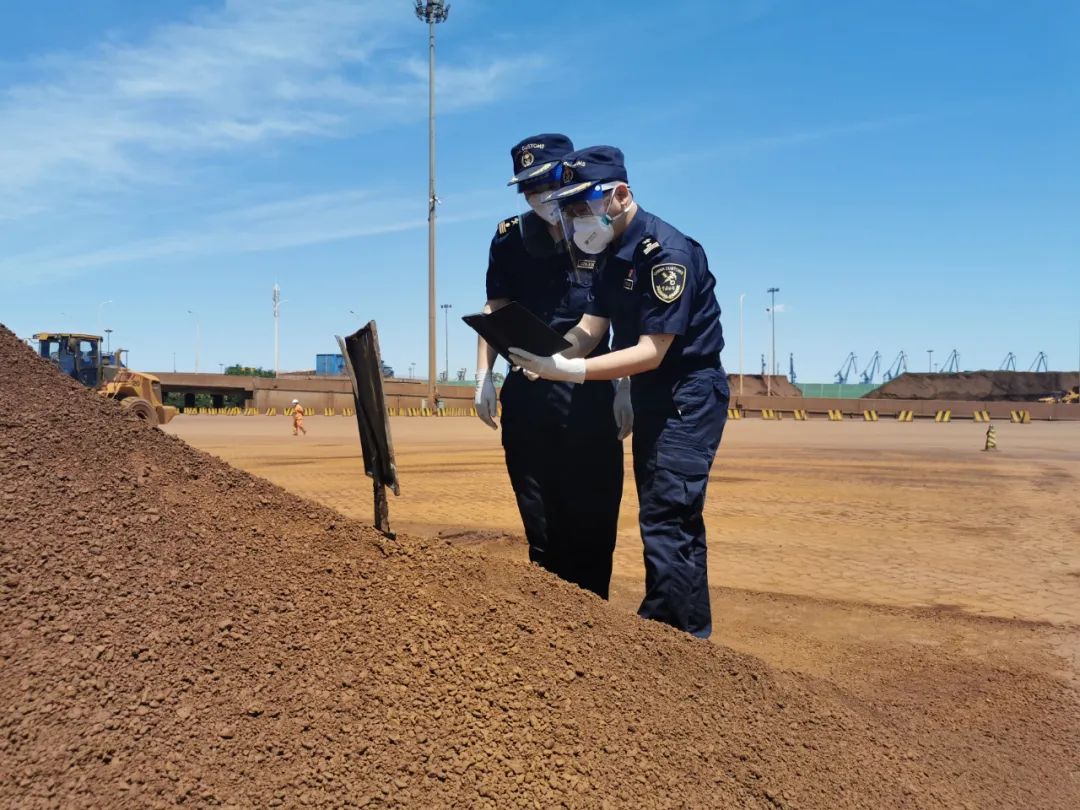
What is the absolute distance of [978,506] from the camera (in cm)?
998

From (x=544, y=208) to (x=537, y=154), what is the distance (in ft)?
0.85

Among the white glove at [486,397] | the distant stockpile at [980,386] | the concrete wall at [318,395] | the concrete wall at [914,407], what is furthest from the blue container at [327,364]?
the white glove at [486,397]

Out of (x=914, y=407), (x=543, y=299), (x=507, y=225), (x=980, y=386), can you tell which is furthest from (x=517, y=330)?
(x=980, y=386)

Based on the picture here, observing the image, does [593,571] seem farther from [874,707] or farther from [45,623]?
[45,623]

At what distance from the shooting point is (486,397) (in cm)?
391

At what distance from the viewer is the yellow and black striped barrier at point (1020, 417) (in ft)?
130

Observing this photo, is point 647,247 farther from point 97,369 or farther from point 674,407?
point 97,369

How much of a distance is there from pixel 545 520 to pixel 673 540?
2.53ft

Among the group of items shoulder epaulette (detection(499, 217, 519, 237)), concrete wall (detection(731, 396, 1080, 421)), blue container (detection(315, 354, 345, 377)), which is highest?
blue container (detection(315, 354, 345, 377))

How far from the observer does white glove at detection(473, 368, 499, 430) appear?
12.8 ft

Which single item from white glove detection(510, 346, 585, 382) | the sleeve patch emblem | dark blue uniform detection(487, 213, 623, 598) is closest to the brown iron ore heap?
white glove detection(510, 346, 585, 382)

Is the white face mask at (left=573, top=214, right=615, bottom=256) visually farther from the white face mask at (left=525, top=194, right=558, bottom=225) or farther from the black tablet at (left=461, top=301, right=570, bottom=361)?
the black tablet at (left=461, top=301, right=570, bottom=361)

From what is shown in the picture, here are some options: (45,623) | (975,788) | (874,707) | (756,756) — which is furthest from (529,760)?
(874,707)

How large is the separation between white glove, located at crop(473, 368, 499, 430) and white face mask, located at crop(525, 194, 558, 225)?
754mm
